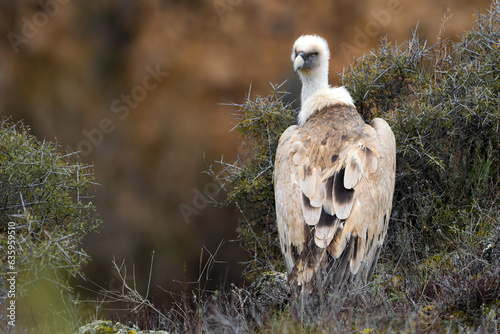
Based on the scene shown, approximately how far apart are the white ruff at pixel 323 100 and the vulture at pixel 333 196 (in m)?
0.09

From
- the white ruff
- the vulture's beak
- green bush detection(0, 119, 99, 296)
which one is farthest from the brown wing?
green bush detection(0, 119, 99, 296)

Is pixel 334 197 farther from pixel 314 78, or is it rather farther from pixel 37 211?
pixel 37 211

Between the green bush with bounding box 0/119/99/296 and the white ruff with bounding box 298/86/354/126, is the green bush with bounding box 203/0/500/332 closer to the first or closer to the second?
the white ruff with bounding box 298/86/354/126

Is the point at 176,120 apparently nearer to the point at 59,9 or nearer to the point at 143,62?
the point at 143,62

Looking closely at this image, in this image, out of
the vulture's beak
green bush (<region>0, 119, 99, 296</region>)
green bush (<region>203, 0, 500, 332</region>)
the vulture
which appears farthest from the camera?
the vulture's beak

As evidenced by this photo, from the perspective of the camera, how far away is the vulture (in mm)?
4398

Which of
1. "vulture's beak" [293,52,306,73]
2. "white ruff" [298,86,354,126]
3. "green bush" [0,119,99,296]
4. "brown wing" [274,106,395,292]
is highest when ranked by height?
"vulture's beak" [293,52,306,73]

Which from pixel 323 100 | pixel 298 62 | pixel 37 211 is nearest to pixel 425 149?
pixel 323 100

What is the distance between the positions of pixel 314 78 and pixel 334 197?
6.08ft

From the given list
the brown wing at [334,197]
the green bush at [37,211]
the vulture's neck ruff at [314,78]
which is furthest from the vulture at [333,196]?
the green bush at [37,211]

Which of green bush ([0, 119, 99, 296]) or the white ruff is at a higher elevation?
the white ruff

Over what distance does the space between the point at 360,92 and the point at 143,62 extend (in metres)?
7.09

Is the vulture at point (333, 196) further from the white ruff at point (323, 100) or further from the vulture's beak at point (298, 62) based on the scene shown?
the vulture's beak at point (298, 62)

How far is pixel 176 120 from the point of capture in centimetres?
1315
